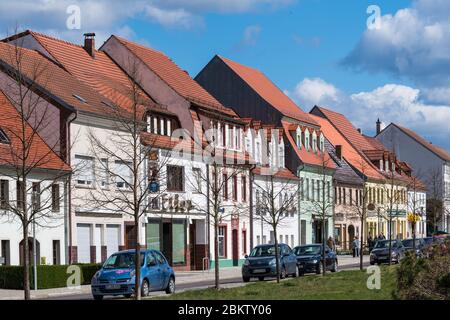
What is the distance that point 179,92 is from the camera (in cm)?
5734

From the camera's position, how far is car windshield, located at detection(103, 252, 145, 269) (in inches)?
1257

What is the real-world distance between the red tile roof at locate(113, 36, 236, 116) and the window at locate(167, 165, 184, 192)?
16.9ft

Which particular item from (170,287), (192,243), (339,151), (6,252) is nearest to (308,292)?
(170,287)

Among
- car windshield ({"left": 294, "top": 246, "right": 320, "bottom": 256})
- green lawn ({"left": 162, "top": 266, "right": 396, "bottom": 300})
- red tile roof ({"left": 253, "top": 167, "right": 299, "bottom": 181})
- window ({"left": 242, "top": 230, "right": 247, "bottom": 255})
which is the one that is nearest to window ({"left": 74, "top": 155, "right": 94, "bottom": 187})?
car windshield ({"left": 294, "top": 246, "right": 320, "bottom": 256})

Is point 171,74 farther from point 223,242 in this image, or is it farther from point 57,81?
point 57,81

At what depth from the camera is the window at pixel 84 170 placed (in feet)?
148

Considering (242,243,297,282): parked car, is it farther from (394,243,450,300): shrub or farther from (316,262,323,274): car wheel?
(394,243,450,300): shrub

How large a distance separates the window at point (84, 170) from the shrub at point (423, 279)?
79.5ft

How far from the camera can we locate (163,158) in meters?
51.0

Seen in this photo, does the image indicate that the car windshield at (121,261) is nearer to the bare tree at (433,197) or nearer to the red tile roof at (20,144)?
the red tile roof at (20,144)

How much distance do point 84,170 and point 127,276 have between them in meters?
15.3

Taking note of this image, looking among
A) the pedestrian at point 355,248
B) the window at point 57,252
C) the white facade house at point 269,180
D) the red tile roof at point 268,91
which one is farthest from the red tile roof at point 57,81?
the pedestrian at point 355,248
